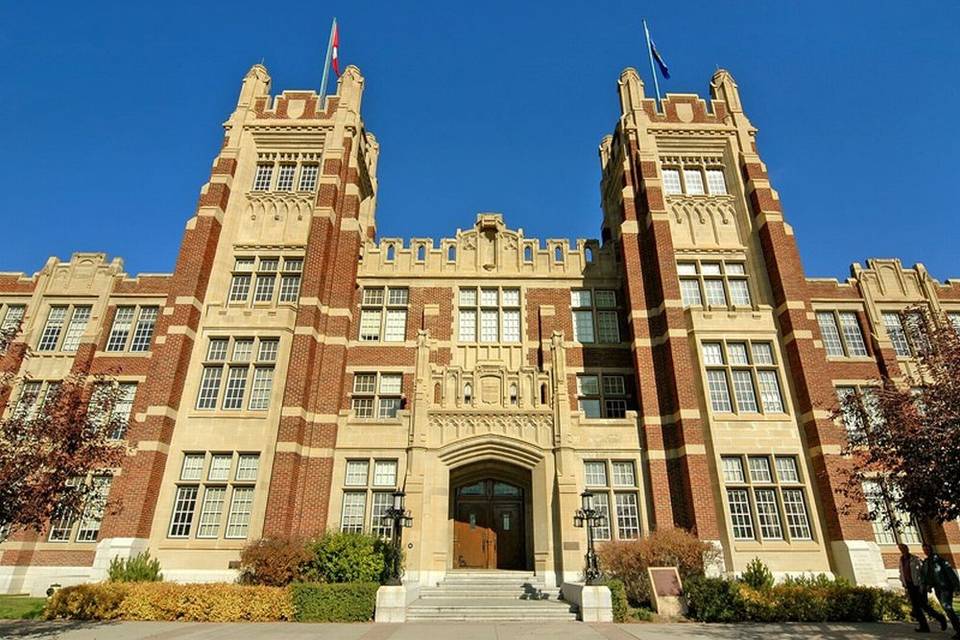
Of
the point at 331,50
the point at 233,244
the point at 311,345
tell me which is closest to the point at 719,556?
the point at 311,345

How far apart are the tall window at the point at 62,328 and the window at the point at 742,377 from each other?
2992 cm

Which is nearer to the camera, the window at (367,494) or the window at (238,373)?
the window at (367,494)

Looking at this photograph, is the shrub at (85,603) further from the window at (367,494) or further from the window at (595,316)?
the window at (595,316)

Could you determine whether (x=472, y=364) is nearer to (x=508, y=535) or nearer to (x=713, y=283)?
(x=508, y=535)

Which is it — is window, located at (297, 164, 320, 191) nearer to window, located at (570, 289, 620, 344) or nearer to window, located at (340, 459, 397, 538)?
window, located at (340, 459, 397, 538)

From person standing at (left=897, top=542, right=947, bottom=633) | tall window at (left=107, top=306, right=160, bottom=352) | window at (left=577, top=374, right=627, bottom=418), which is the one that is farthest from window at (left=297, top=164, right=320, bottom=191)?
person standing at (left=897, top=542, right=947, bottom=633)

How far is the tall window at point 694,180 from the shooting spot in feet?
89.7

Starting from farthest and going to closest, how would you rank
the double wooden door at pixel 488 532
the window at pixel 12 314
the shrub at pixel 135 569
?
the window at pixel 12 314 < the double wooden door at pixel 488 532 < the shrub at pixel 135 569

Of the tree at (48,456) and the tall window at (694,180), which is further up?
the tall window at (694,180)

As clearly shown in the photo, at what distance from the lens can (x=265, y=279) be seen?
2572 centimetres

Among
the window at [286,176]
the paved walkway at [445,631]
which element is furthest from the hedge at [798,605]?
the window at [286,176]

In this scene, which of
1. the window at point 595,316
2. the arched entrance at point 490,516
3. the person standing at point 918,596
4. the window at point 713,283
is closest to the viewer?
the person standing at point 918,596

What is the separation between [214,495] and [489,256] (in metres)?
16.7

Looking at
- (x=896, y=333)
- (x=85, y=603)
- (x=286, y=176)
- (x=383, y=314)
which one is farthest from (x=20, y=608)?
(x=896, y=333)
